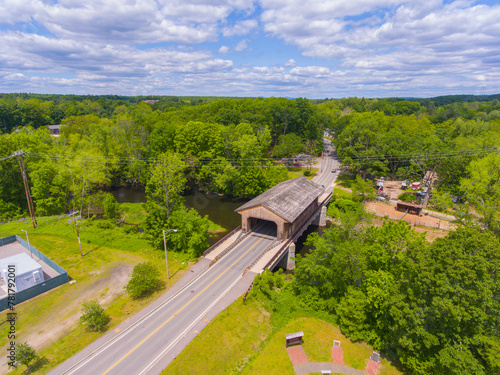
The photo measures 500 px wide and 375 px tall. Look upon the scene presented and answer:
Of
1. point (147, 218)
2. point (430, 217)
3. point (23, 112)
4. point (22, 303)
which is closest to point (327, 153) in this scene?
point (430, 217)

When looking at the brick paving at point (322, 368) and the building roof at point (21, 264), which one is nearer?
the brick paving at point (322, 368)

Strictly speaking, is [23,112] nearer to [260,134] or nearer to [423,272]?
[260,134]

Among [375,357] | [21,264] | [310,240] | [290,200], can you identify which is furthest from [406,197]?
[21,264]

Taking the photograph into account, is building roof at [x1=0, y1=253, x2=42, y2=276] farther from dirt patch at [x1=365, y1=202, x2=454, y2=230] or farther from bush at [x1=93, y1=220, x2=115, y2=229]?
dirt patch at [x1=365, y1=202, x2=454, y2=230]

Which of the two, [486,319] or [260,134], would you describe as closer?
[486,319]

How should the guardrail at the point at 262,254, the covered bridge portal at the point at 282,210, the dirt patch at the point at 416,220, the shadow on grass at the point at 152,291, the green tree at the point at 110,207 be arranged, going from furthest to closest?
1. the green tree at the point at 110,207
2. the dirt patch at the point at 416,220
3. the covered bridge portal at the point at 282,210
4. the guardrail at the point at 262,254
5. the shadow on grass at the point at 152,291

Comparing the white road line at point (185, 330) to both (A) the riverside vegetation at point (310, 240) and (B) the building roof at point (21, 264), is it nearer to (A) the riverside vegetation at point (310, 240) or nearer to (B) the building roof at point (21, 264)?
(A) the riverside vegetation at point (310, 240)

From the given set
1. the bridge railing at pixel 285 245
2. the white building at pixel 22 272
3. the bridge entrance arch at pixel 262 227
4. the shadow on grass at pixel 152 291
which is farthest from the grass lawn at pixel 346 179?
the white building at pixel 22 272
